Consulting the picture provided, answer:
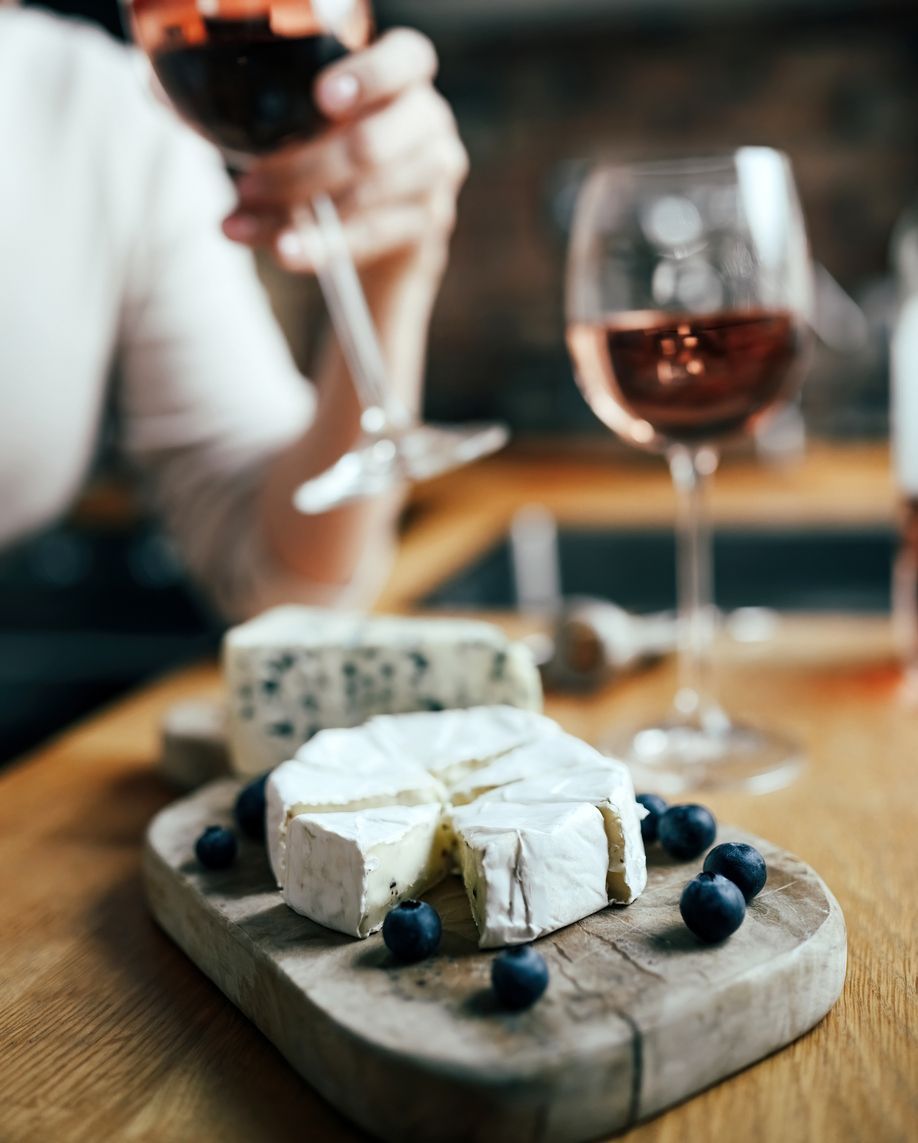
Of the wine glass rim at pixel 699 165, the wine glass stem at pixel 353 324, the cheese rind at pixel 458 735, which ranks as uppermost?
the wine glass rim at pixel 699 165

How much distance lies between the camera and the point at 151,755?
914 mm

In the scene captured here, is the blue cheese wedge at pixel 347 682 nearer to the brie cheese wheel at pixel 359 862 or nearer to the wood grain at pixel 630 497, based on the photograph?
the brie cheese wheel at pixel 359 862

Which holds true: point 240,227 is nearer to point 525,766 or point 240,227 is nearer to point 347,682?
point 347,682

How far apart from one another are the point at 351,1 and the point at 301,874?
1.84 ft

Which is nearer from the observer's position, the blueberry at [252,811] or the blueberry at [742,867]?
the blueberry at [742,867]

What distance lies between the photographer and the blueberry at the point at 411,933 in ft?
1.71

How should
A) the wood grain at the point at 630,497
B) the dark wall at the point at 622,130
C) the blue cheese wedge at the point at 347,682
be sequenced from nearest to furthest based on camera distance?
the blue cheese wedge at the point at 347,682
the wood grain at the point at 630,497
the dark wall at the point at 622,130

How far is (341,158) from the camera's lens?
3.10 feet

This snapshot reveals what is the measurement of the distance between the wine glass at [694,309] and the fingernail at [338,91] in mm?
172

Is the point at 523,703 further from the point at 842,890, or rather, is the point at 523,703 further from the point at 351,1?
the point at 351,1

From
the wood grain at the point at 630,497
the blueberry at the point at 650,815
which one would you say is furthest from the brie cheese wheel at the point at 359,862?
the wood grain at the point at 630,497

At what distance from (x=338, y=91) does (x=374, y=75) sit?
1.8 inches

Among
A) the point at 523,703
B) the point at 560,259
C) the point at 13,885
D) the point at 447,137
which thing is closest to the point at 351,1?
the point at 447,137

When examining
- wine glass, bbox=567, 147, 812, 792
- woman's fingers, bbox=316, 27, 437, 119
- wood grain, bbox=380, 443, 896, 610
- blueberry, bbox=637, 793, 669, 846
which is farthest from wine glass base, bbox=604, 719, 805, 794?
wood grain, bbox=380, 443, 896, 610
